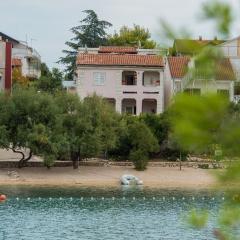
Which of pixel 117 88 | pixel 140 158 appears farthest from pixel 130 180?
pixel 117 88

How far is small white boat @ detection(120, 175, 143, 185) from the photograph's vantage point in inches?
2109

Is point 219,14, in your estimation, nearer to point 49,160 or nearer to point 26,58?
point 49,160

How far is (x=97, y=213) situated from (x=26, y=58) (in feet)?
192

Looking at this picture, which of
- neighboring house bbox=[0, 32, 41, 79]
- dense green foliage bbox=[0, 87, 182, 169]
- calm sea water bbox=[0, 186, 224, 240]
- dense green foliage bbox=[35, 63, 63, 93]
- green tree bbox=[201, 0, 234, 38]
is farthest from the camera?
neighboring house bbox=[0, 32, 41, 79]

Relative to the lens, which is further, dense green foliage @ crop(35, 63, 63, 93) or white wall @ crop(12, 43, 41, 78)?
white wall @ crop(12, 43, 41, 78)

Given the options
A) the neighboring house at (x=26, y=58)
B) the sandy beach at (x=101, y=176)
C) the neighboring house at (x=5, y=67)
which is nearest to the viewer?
the sandy beach at (x=101, y=176)

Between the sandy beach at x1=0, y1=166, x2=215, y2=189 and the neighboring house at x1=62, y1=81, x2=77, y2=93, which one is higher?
the neighboring house at x1=62, y1=81, x2=77, y2=93

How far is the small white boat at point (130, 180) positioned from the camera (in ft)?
176

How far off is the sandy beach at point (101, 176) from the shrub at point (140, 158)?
0.46 m

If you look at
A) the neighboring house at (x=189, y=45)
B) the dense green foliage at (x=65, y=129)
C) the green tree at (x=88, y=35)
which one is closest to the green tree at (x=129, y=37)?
the green tree at (x=88, y=35)

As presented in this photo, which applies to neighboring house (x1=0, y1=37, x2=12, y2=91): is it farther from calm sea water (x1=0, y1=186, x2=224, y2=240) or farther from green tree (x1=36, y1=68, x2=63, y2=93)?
calm sea water (x1=0, y1=186, x2=224, y2=240)

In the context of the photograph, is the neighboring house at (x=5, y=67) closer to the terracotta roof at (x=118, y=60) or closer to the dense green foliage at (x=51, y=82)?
the dense green foliage at (x=51, y=82)

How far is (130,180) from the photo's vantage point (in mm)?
53812

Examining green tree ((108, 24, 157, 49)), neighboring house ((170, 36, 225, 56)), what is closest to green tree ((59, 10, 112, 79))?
green tree ((108, 24, 157, 49))
